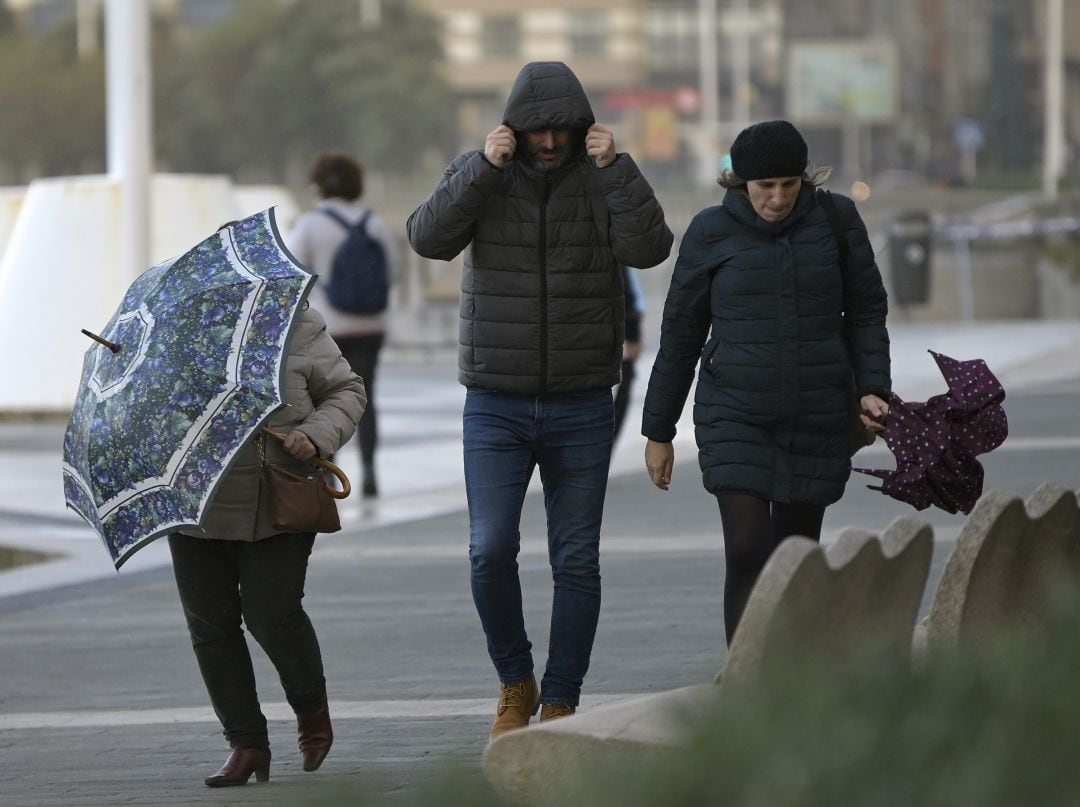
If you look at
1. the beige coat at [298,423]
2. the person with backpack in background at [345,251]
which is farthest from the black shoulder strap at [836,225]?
the person with backpack in background at [345,251]

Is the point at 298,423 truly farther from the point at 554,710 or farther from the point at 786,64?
the point at 786,64

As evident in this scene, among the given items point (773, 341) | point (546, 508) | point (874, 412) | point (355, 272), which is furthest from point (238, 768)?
point (355, 272)

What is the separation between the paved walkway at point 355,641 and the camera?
20.3 feet

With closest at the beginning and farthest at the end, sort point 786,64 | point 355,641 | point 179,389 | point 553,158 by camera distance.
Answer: point 179,389
point 553,158
point 355,641
point 786,64

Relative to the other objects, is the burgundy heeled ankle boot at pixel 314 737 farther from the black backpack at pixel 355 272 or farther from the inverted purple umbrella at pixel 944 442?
the black backpack at pixel 355 272

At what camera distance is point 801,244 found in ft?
19.4

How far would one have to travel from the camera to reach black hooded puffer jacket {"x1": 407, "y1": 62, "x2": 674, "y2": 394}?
600 cm

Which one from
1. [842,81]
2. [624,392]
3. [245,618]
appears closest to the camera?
[245,618]

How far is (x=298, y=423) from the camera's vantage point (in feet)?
19.4

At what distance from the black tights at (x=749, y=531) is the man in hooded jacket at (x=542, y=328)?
390 millimetres

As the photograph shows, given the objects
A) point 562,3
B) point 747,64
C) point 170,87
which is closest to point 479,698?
point 170,87

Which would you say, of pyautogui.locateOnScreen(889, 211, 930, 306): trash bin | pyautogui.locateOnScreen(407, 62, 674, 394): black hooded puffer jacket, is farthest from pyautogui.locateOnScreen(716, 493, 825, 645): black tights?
pyautogui.locateOnScreen(889, 211, 930, 306): trash bin

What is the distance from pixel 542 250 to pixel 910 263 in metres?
24.1

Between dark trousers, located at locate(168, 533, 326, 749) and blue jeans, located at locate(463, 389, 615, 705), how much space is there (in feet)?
1.67
